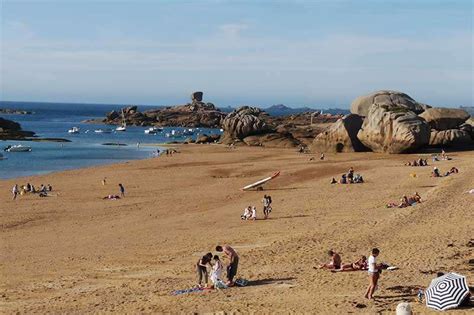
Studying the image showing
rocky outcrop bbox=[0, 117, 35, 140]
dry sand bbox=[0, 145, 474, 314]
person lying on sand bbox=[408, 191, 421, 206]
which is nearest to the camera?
dry sand bbox=[0, 145, 474, 314]

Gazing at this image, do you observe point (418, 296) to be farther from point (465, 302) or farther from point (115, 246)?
point (115, 246)

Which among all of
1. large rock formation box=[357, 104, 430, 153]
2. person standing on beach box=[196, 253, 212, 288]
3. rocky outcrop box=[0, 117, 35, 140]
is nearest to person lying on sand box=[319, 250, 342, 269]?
person standing on beach box=[196, 253, 212, 288]

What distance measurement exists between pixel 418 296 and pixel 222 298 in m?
4.90

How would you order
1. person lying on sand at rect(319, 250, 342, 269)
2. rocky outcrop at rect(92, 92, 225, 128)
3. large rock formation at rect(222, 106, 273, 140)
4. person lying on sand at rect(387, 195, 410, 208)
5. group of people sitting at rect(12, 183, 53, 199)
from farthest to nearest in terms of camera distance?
rocky outcrop at rect(92, 92, 225, 128)
large rock formation at rect(222, 106, 273, 140)
group of people sitting at rect(12, 183, 53, 199)
person lying on sand at rect(387, 195, 410, 208)
person lying on sand at rect(319, 250, 342, 269)

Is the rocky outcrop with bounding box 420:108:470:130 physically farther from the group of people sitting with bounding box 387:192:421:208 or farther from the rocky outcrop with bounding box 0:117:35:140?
the rocky outcrop with bounding box 0:117:35:140

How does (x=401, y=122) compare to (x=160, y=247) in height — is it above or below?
above

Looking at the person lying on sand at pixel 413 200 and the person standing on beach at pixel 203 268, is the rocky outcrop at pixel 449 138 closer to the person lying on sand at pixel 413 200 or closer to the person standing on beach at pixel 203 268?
the person lying on sand at pixel 413 200

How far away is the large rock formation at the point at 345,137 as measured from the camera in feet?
186

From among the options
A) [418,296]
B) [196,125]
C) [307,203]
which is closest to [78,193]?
[307,203]

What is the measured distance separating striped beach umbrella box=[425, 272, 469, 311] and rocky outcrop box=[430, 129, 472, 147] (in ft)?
145

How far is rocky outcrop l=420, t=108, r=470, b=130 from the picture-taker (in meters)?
57.4

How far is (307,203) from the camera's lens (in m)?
30.4

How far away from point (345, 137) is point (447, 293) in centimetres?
→ 4481

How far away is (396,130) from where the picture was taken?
51.8 meters
